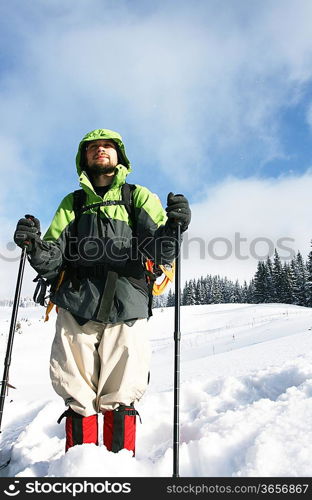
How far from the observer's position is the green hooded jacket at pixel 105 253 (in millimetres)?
2703

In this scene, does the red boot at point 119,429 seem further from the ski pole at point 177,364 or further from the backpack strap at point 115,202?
the backpack strap at point 115,202

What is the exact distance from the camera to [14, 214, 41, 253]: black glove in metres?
2.70

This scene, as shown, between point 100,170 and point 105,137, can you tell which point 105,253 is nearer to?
point 100,170

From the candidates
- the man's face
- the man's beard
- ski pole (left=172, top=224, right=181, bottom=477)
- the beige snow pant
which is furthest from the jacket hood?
the beige snow pant

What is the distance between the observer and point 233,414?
285cm

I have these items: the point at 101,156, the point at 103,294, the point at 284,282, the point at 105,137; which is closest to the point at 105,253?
the point at 103,294

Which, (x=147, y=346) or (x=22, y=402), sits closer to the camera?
(x=147, y=346)

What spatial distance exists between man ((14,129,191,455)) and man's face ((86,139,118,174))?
0.55ft

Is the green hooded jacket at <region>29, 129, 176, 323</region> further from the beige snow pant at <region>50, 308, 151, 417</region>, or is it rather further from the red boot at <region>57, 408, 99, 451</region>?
the red boot at <region>57, 408, 99, 451</region>
